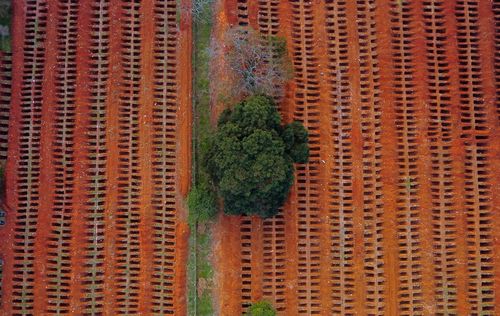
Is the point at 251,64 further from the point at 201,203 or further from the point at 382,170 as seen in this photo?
the point at 382,170

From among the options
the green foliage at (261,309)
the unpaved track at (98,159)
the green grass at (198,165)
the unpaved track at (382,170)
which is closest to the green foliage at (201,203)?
the green grass at (198,165)

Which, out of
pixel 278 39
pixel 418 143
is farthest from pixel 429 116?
pixel 278 39

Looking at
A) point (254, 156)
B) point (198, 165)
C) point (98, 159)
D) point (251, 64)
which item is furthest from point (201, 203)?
point (251, 64)

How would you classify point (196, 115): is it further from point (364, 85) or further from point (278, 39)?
point (364, 85)

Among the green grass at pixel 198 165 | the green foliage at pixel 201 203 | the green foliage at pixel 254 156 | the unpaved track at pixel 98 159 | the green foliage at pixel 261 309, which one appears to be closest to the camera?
the green foliage at pixel 254 156

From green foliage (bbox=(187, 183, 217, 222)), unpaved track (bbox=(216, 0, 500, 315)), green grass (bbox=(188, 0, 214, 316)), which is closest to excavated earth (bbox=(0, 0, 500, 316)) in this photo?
unpaved track (bbox=(216, 0, 500, 315))

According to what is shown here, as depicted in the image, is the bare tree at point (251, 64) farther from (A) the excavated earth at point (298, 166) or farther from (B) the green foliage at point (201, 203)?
(B) the green foliage at point (201, 203)
